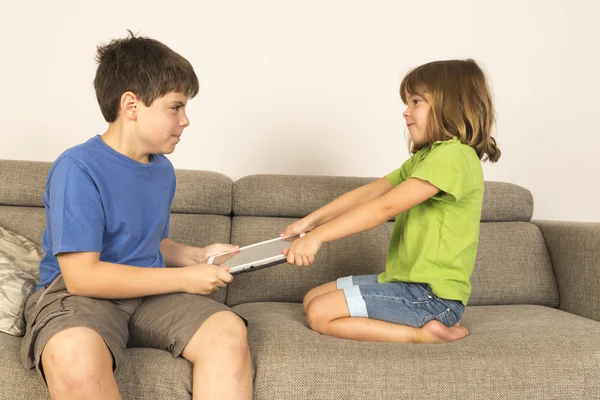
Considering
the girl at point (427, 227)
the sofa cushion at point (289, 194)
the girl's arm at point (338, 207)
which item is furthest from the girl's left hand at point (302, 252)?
the sofa cushion at point (289, 194)

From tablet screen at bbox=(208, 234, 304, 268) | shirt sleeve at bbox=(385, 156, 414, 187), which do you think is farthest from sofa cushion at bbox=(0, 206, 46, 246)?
shirt sleeve at bbox=(385, 156, 414, 187)

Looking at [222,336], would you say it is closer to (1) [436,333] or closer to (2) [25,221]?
(1) [436,333]

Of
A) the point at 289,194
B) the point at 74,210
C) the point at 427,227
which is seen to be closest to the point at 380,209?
the point at 427,227

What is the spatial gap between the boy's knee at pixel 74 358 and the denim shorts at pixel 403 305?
0.67 m

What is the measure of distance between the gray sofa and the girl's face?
0.50 meters

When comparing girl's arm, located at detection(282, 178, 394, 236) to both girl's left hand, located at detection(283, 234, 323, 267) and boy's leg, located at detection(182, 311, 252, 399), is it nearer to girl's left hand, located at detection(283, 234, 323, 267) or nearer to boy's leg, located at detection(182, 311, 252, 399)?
girl's left hand, located at detection(283, 234, 323, 267)

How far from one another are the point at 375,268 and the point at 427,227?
1.54ft

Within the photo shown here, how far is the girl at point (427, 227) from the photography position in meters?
1.64

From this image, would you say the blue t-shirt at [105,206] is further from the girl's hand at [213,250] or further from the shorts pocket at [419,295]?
the shorts pocket at [419,295]

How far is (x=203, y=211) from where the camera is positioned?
7.38 feet

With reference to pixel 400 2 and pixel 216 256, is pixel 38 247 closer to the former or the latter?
pixel 216 256

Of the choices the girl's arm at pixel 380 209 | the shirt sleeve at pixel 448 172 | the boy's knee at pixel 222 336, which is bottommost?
the boy's knee at pixel 222 336

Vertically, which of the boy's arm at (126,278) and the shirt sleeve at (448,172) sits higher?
the shirt sleeve at (448,172)

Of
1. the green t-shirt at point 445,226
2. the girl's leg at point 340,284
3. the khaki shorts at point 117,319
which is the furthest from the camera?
the girl's leg at point 340,284
